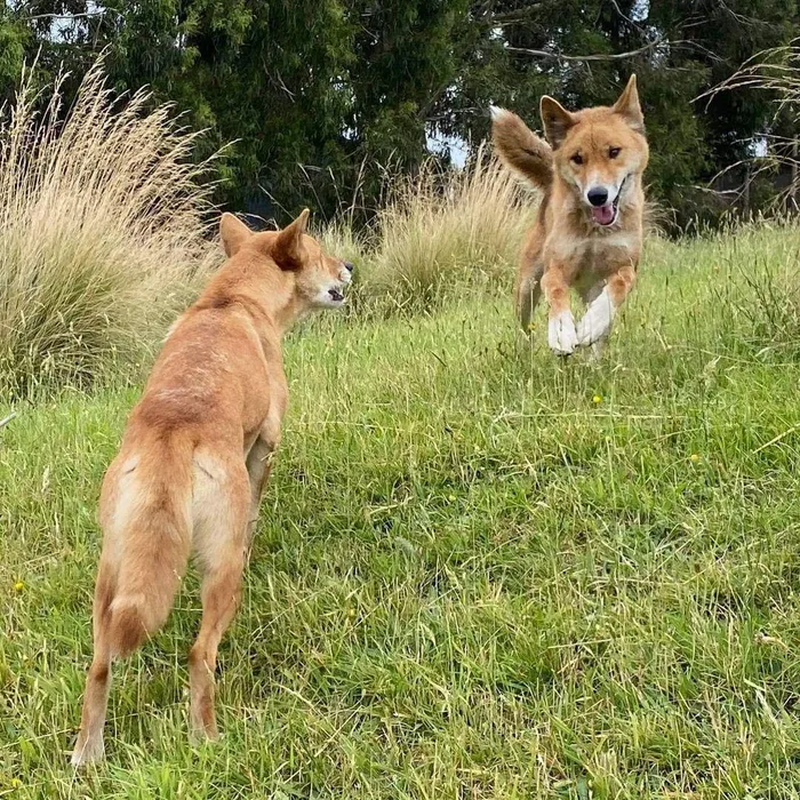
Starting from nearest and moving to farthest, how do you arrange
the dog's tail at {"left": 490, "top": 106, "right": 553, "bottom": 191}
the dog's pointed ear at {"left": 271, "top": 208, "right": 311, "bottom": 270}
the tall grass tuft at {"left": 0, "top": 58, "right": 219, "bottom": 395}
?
the dog's pointed ear at {"left": 271, "top": 208, "right": 311, "bottom": 270}, the dog's tail at {"left": 490, "top": 106, "right": 553, "bottom": 191}, the tall grass tuft at {"left": 0, "top": 58, "right": 219, "bottom": 395}

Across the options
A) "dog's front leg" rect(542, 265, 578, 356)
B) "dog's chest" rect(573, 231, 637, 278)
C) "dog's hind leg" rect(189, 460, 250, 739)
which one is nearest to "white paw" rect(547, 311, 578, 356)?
"dog's front leg" rect(542, 265, 578, 356)

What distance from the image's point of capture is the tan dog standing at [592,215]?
429cm

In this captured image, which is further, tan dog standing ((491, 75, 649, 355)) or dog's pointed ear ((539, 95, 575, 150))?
dog's pointed ear ((539, 95, 575, 150))

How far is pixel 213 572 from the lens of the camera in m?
2.37

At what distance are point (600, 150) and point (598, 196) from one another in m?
0.36

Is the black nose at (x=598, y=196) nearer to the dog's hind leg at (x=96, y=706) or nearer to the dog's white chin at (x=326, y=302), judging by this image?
the dog's white chin at (x=326, y=302)

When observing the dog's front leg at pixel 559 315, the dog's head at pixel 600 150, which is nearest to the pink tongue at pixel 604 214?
the dog's head at pixel 600 150

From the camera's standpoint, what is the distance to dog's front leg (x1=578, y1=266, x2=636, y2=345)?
410 centimetres

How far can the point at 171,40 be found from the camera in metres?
11.3

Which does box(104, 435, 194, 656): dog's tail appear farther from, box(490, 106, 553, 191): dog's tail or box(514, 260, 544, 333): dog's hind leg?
box(490, 106, 553, 191): dog's tail

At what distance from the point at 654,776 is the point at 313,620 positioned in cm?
111

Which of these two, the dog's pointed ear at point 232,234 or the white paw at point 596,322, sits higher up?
the dog's pointed ear at point 232,234

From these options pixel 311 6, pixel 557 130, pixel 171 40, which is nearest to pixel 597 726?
pixel 557 130

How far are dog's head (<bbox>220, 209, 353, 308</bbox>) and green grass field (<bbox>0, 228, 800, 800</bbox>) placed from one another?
504 mm
